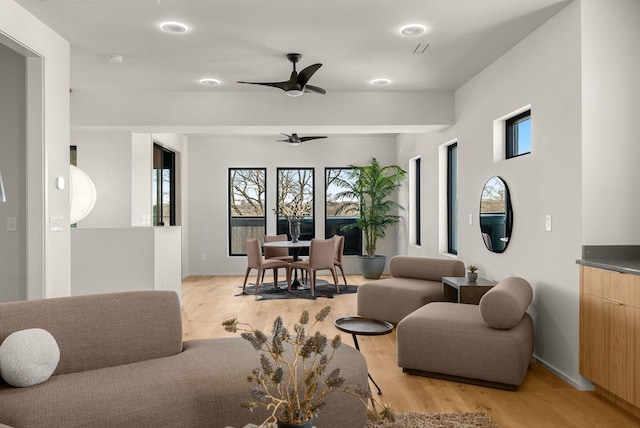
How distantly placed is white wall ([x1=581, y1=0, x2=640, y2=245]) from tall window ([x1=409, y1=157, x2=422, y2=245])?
4972mm

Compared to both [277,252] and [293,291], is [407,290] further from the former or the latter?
[277,252]

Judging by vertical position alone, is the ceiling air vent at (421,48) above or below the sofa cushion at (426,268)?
above

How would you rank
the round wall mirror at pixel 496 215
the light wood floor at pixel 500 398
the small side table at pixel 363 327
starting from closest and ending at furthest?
the light wood floor at pixel 500 398
the small side table at pixel 363 327
the round wall mirror at pixel 496 215

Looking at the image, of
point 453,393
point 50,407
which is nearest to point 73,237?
point 50,407

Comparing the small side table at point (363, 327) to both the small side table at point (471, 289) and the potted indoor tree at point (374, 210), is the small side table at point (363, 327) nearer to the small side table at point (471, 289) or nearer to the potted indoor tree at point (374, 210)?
the small side table at point (471, 289)

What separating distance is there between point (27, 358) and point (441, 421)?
6.93 ft

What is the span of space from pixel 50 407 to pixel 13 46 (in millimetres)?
2654

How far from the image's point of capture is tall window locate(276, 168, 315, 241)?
30.9 ft

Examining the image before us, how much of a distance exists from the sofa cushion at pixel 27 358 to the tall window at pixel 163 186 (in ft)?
17.0

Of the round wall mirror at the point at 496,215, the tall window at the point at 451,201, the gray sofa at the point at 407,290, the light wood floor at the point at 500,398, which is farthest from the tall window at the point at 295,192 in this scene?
the round wall mirror at the point at 496,215

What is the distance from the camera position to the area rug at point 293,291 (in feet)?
23.1

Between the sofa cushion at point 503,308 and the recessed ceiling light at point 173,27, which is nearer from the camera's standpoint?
the sofa cushion at point 503,308

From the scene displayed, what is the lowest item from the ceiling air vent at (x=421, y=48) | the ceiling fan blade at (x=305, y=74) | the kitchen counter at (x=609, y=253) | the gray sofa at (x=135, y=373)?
the gray sofa at (x=135, y=373)

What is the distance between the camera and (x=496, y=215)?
4.66 m
